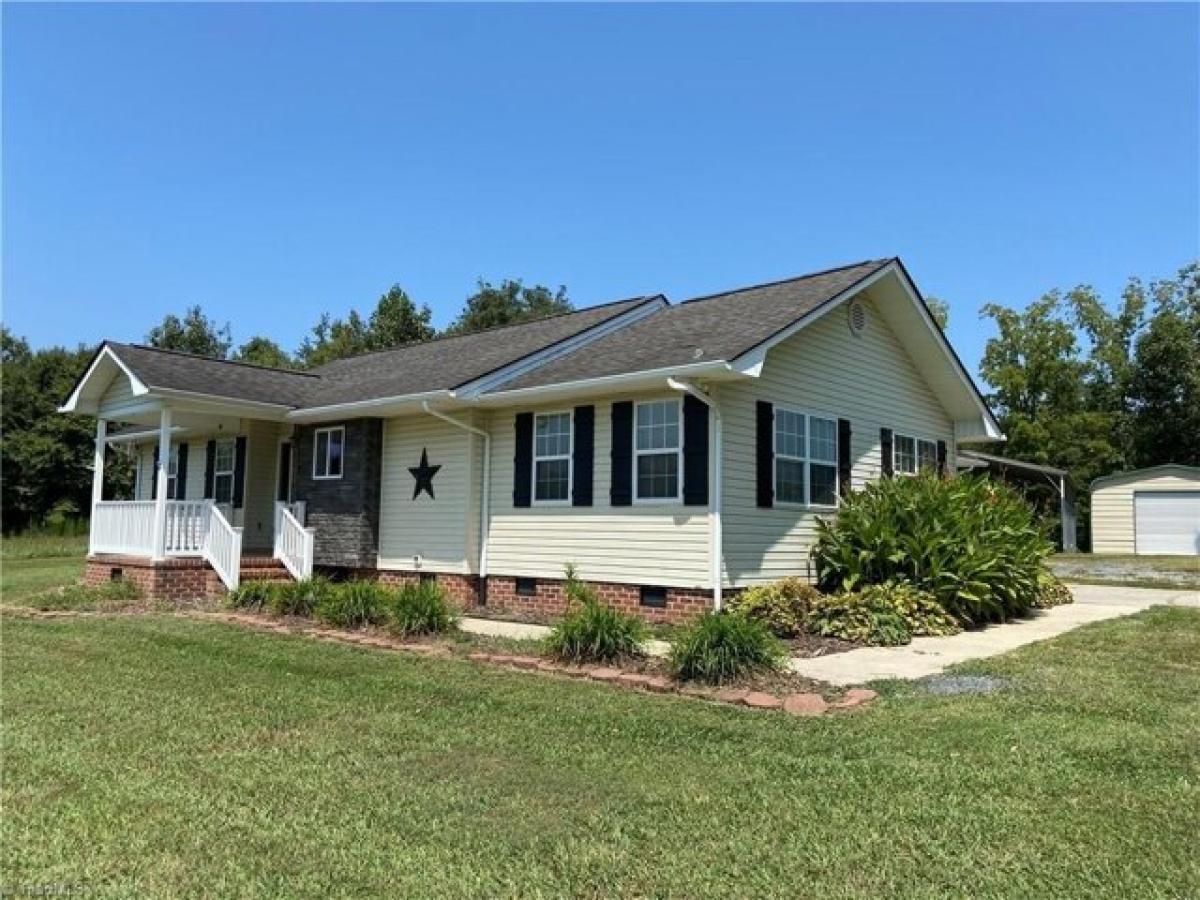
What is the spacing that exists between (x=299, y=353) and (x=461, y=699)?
50122 mm

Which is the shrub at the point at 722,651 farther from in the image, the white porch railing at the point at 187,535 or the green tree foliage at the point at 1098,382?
the green tree foliage at the point at 1098,382

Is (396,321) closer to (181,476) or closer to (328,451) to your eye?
(181,476)

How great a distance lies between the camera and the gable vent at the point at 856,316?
13.8 metres

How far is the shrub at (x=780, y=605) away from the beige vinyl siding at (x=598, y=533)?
2.07 ft

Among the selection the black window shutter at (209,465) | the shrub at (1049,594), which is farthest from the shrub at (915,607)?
the black window shutter at (209,465)

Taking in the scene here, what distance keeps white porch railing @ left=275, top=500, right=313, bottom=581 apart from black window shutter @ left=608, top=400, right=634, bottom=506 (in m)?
5.82

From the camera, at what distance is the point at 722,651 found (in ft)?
24.2

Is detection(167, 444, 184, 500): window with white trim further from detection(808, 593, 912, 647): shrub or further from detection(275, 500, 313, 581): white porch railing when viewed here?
detection(808, 593, 912, 647): shrub

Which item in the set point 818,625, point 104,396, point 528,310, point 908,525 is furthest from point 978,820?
point 528,310

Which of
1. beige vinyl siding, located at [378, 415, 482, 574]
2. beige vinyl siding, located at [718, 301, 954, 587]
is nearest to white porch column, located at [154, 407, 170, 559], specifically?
beige vinyl siding, located at [378, 415, 482, 574]

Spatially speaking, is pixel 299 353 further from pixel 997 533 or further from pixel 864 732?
pixel 864 732

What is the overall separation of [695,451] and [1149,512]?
23.7m

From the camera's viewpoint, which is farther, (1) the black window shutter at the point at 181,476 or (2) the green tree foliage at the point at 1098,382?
(2) the green tree foliage at the point at 1098,382

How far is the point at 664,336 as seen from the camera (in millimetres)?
13086
